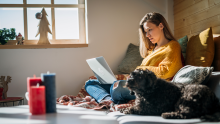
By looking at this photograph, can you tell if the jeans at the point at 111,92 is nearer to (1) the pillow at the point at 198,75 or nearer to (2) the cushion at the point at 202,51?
(1) the pillow at the point at 198,75

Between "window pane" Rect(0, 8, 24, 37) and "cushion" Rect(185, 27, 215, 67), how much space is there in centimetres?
244

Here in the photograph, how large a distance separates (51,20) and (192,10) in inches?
80.3

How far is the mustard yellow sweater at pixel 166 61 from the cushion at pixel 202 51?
0.60ft

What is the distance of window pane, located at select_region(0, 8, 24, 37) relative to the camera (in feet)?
9.73

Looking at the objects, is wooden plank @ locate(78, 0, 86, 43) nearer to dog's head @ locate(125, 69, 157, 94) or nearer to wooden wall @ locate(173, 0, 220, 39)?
wooden wall @ locate(173, 0, 220, 39)

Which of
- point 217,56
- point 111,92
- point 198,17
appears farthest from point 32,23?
point 217,56

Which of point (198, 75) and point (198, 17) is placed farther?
point (198, 17)

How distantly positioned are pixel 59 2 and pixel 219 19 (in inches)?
88.8

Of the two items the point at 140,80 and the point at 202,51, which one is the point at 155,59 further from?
the point at 140,80

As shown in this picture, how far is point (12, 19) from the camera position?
298 centimetres

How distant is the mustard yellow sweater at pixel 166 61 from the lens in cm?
163

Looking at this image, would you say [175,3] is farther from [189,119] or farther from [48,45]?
[189,119]

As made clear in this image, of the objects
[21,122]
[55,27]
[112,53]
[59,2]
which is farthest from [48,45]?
[21,122]

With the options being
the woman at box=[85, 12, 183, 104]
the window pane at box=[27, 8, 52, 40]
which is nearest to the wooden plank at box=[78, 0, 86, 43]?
the window pane at box=[27, 8, 52, 40]
